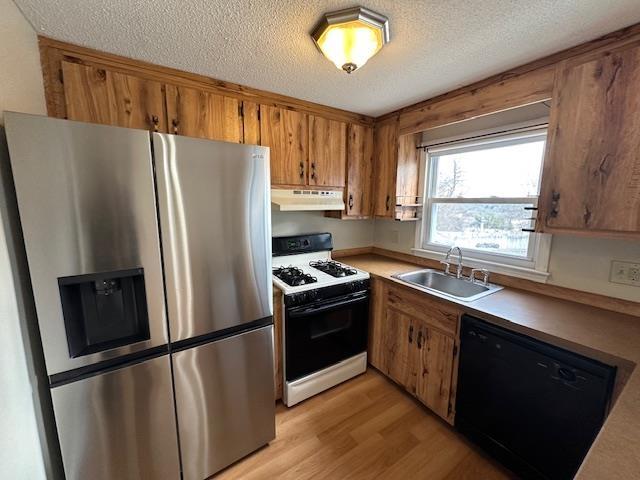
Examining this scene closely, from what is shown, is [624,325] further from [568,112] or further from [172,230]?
[172,230]

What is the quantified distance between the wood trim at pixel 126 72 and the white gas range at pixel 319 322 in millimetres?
1118

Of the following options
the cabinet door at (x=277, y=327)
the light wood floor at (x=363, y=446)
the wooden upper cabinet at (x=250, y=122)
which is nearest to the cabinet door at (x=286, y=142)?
the wooden upper cabinet at (x=250, y=122)

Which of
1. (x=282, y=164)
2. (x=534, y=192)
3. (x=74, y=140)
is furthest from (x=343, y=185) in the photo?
(x=74, y=140)

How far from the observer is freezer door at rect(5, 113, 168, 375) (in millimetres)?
900

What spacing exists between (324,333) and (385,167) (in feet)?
5.23

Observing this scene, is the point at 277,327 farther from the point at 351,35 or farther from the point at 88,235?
the point at 351,35

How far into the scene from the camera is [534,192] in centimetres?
176

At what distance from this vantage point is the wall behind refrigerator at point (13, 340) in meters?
0.83

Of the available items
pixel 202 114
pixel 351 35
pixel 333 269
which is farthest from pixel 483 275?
pixel 202 114

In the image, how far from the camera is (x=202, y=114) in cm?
168

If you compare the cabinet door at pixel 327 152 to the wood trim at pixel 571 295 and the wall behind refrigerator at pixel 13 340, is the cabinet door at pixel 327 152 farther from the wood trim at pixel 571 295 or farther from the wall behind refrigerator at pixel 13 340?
the wall behind refrigerator at pixel 13 340

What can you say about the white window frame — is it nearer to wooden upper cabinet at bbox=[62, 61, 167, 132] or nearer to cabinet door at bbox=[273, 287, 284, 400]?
cabinet door at bbox=[273, 287, 284, 400]

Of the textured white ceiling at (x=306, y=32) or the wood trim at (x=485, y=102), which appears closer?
the textured white ceiling at (x=306, y=32)

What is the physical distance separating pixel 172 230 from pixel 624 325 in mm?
2207
